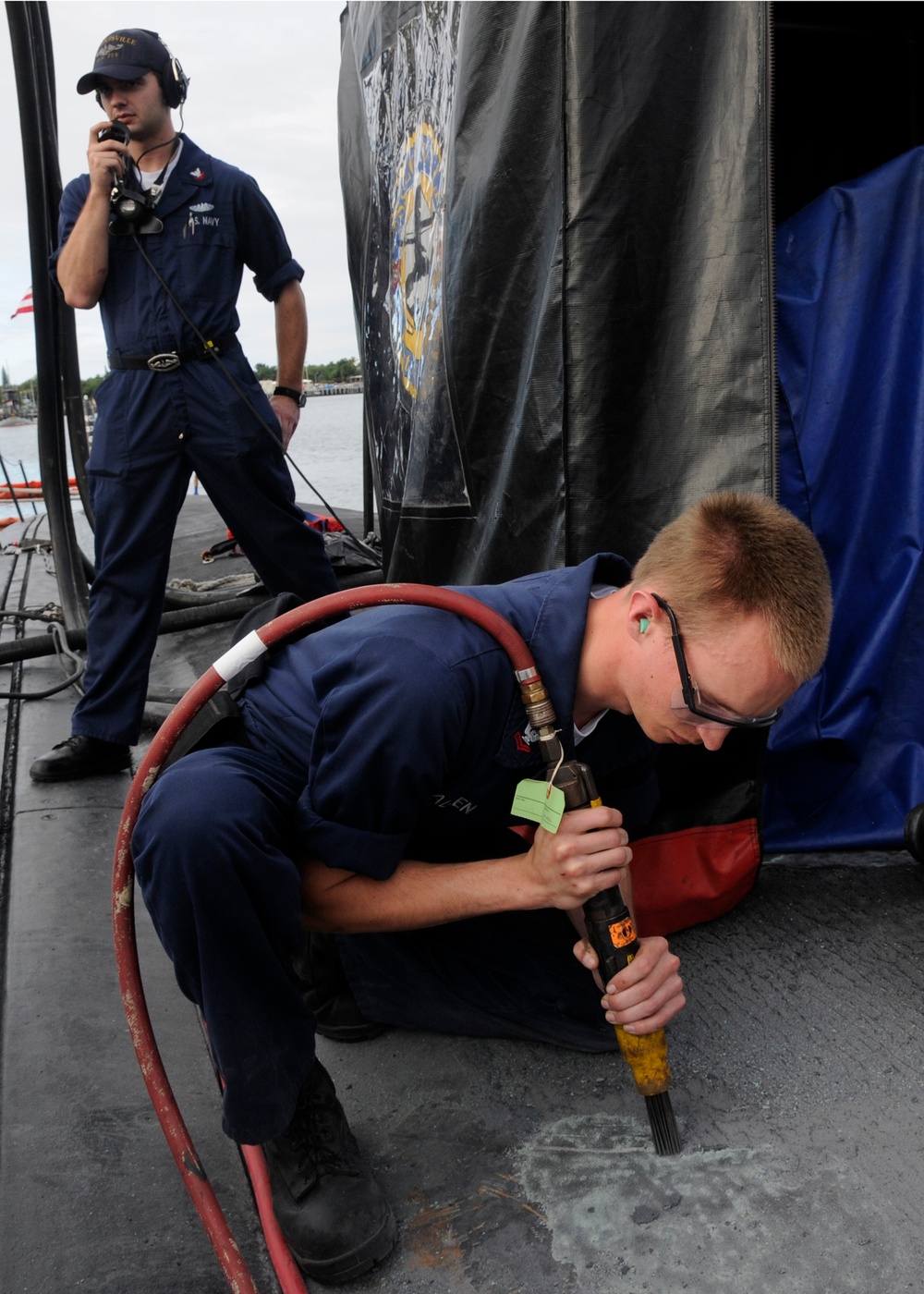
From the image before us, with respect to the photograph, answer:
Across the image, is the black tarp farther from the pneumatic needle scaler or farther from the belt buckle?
the pneumatic needle scaler

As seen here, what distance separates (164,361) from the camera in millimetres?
2971

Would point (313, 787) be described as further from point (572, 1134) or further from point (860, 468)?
point (860, 468)

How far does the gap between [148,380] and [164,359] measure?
0.08m

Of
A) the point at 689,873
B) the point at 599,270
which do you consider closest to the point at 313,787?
the point at 689,873

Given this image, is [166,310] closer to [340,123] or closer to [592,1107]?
[340,123]

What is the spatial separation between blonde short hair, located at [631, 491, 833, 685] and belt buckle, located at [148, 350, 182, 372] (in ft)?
6.35

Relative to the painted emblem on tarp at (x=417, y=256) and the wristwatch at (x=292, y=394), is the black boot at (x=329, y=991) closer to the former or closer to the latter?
A: the painted emblem on tarp at (x=417, y=256)

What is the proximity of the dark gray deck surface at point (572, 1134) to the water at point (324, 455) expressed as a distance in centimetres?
557

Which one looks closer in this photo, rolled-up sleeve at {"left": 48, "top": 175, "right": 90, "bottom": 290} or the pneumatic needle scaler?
the pneumatic needle scaler

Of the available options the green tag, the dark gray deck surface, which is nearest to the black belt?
the dark gray deck surface

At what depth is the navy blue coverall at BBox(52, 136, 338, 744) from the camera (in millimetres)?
2979

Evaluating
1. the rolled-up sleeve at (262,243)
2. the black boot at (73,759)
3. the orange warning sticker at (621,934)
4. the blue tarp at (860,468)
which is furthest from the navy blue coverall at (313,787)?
the rolled-up sleeve at (262,243)

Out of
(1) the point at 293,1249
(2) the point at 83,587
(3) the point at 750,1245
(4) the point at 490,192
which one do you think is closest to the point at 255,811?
(1) the point at 293,1249

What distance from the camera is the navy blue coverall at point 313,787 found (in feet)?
4.62
